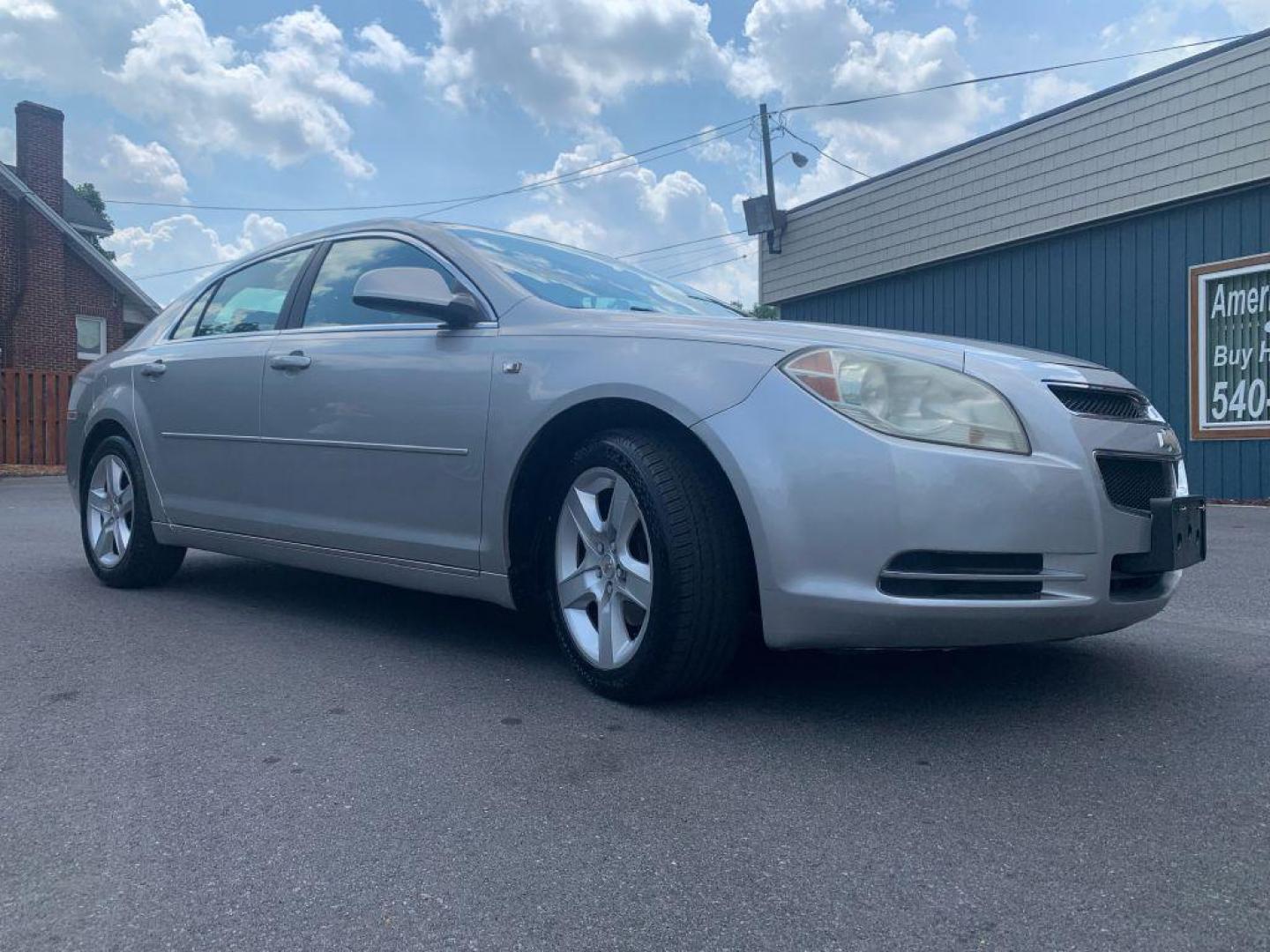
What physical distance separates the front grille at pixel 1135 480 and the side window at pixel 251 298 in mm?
3131

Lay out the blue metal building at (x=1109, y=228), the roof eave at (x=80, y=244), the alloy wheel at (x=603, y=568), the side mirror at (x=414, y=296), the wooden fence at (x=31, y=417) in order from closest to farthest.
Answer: the alloy wheel at (x=603, y=568) < the side mirror at (x=414, y=296) < the blue metal building at (x=1109, y=228) < the wooden fence at (x=31, y=417) < the roof eave at (x=80, y=244)

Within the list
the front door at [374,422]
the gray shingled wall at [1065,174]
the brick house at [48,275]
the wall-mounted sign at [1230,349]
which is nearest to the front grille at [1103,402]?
the front door at [374,422]

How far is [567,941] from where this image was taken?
1701 millimetres

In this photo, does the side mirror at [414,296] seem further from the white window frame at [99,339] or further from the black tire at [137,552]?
the white window frame at [99,339]

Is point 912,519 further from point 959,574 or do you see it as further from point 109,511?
point 109,511

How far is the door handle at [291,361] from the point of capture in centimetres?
394

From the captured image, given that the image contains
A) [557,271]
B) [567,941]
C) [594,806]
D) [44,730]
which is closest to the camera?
[567,941]

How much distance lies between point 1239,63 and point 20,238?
79.2ft

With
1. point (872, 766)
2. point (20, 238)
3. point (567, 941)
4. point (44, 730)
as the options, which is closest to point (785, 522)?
point (872, 766)

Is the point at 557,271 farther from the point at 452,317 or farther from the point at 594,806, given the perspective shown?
the point at 594,806

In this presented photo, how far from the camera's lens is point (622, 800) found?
89.4 inches

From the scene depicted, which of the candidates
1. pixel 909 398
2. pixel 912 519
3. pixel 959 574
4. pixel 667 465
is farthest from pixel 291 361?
pixel 959 574

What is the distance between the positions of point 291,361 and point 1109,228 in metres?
10.1

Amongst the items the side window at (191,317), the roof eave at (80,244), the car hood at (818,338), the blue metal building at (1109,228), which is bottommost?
the car hood at (818,338)
